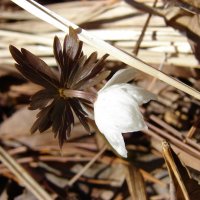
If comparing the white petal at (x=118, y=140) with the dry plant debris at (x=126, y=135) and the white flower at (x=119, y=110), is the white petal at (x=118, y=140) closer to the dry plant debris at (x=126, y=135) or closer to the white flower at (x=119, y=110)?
the white flower at (x=119, y=110)

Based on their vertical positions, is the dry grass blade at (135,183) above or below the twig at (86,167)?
above

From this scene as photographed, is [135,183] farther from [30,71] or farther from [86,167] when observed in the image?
[30,71]

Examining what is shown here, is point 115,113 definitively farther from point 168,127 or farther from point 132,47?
point 132,47

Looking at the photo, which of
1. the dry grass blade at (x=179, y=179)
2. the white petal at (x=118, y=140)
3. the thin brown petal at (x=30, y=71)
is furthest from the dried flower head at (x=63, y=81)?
the dry grass blade at (x=179, y=179)

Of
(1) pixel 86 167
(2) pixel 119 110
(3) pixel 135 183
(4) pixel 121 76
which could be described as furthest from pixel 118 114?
(1) pixel 86 167

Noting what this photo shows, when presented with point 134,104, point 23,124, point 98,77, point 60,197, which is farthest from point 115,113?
point 23,124

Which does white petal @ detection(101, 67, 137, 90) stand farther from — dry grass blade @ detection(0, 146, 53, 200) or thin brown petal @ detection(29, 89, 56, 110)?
dry grass blade @ detection(0, 146, 53, 200)
